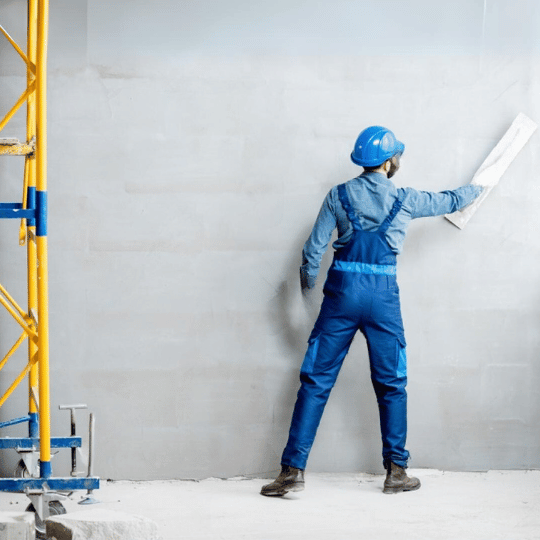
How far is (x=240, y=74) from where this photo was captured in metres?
4.11

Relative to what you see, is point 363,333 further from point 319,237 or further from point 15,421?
point 15,421

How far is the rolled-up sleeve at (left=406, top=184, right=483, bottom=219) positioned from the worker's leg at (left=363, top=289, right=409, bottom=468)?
0.38 meters

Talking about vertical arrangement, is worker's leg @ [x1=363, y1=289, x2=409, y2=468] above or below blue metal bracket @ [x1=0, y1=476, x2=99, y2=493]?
above

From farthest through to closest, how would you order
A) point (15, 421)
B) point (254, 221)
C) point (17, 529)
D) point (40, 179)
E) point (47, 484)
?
point (254, 221) < point (15, 421) < point (47, 484) < point (40, 179) < point (17, 529)

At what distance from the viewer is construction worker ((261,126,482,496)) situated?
12.7ft

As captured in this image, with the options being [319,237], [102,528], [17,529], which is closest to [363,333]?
[319,237]

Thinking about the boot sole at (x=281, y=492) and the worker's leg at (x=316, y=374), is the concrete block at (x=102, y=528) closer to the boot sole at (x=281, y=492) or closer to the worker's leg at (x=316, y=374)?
the boot sole at (x=281, y=492)

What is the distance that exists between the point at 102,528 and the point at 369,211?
1.74 metres

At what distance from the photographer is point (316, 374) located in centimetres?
392

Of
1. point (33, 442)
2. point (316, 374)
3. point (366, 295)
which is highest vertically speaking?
point (366, 295)

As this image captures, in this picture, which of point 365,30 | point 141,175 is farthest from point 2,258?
point 365,30

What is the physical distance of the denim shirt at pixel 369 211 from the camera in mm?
3875

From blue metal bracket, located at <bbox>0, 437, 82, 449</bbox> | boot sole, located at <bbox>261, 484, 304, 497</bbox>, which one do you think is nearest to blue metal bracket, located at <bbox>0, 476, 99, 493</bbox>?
blue metal bracket, located at <bbox>0, 437, 82, 449</bbox>

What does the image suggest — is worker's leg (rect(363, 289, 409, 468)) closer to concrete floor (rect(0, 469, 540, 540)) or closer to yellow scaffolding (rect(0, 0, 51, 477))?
concrete floor (rect(0, 469, 540, 540))
